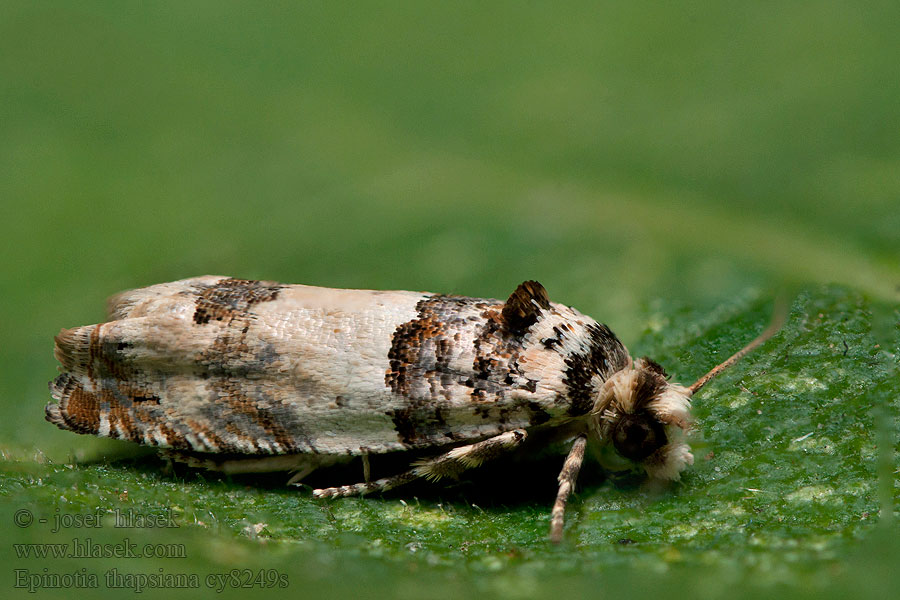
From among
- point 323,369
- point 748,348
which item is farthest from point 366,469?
point 748,348

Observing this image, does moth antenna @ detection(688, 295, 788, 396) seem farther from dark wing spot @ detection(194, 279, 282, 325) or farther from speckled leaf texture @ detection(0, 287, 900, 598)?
dark wing spot @ detection(194, 279, 282, 325)

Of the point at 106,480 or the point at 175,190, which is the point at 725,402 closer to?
the point at 106,480

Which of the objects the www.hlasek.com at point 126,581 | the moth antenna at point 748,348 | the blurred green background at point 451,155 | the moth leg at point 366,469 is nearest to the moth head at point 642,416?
the moth antenna at point 748,348

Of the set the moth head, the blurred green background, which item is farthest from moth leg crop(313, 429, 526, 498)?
the blurred green background

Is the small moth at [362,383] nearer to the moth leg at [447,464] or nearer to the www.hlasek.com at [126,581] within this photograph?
the moth leg at [447,464]

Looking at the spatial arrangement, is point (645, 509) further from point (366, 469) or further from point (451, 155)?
point (451, 155)

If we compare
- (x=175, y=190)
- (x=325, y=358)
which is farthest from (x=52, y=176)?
(x=325, y=358)
